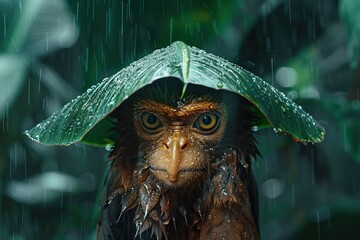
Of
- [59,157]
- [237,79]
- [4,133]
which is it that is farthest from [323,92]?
[237,79]

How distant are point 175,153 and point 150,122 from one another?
0.57 ft

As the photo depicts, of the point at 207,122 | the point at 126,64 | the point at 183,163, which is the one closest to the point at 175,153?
the point at 183,163

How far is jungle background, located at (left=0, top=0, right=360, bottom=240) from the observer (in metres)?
2.87

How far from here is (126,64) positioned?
9.60ft

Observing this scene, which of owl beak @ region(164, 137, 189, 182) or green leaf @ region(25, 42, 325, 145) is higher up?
green leaf @ region(25, 42, 325, 145)

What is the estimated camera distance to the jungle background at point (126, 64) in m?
2.87

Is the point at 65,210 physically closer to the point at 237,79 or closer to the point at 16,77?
the point at 16,77

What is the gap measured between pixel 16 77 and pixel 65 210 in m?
0.61

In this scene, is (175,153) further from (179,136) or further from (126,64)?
(126,64)

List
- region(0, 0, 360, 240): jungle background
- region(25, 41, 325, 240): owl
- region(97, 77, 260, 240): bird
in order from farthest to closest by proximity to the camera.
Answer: region(0, 0, 360, 240): jungle background < region(97, 77, 260, 240): bird < region(25, 41, 325, 240): owl

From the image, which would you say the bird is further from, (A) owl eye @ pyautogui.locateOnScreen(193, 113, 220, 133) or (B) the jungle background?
(B) the jungle background

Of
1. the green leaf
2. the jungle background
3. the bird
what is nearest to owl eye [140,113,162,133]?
the bird

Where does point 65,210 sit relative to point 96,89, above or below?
below

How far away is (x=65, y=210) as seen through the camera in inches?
117
